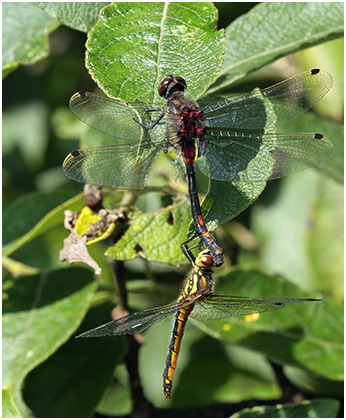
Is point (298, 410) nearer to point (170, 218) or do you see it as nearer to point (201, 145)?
point (170, 218)

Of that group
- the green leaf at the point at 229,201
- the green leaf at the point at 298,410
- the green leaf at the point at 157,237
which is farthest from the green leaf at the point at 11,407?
the green leaf at the point at 229,201

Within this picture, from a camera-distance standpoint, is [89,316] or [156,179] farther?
[156,179]

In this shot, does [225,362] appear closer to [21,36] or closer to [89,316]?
[89,316]

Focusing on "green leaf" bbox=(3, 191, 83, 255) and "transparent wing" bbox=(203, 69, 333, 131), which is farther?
"green leaf" bbox=(3, 191, 83, 255)

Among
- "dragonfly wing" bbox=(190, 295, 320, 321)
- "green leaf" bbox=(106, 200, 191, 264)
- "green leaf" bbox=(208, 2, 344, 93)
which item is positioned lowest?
"dragonfly wing" bbox=(190, 295, 320, 321)

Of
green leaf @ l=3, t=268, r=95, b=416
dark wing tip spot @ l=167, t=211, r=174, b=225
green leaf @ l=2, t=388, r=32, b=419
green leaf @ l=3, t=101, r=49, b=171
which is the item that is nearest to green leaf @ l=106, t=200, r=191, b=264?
dark wing tip spot @ l=167, t=211, r=174, b=225

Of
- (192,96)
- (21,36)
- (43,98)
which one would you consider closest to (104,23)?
(192,96)

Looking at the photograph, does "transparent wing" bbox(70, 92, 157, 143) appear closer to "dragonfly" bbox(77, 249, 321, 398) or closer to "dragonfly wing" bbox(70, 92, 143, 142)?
"dragonfly wing" bbox(70, 92, 143, 142)

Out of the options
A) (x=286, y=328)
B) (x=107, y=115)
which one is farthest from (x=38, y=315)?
(x=286, y=328)

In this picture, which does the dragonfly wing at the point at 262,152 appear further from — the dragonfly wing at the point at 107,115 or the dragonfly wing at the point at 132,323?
the dragonfly wing at the point at 132,323
